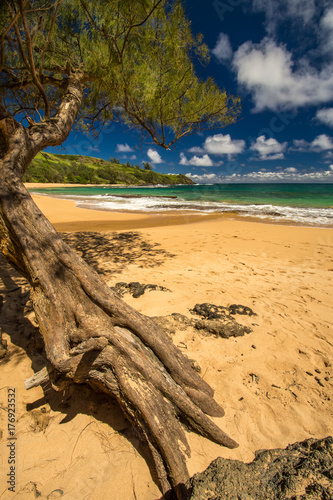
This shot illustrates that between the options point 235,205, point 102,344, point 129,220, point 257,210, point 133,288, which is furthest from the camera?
point 235,205

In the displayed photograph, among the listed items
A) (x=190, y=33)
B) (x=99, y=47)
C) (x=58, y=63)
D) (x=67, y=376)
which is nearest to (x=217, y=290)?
(x=67, y=376)

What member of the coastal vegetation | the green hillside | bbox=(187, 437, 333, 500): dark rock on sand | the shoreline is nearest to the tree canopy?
the coastal vegetation

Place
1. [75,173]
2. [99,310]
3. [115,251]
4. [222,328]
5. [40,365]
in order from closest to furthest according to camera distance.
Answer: [99,310], [40,365], [222,328], [115,251], [75,173]

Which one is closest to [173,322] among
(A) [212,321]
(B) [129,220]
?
(A) [212,321]

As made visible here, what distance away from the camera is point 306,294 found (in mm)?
4062

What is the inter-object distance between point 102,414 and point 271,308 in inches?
112

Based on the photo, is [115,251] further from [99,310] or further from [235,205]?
[235,205]

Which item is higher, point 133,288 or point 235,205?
point 235,205

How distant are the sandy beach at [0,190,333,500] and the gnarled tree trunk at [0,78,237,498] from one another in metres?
0.18

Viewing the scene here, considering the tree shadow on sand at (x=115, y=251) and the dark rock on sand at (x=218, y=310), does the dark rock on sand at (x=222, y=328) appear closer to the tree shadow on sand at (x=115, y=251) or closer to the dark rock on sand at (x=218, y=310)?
the dark rock on sand at (x=218, y=310)

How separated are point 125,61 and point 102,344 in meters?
4.80

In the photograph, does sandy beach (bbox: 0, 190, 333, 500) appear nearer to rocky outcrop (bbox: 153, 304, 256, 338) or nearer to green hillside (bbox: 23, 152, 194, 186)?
rocky outcrop (bbox: 153, 304, 256, 338)

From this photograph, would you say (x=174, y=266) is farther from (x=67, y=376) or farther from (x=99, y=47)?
(x=99, y=47)

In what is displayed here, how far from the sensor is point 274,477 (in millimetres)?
1408
